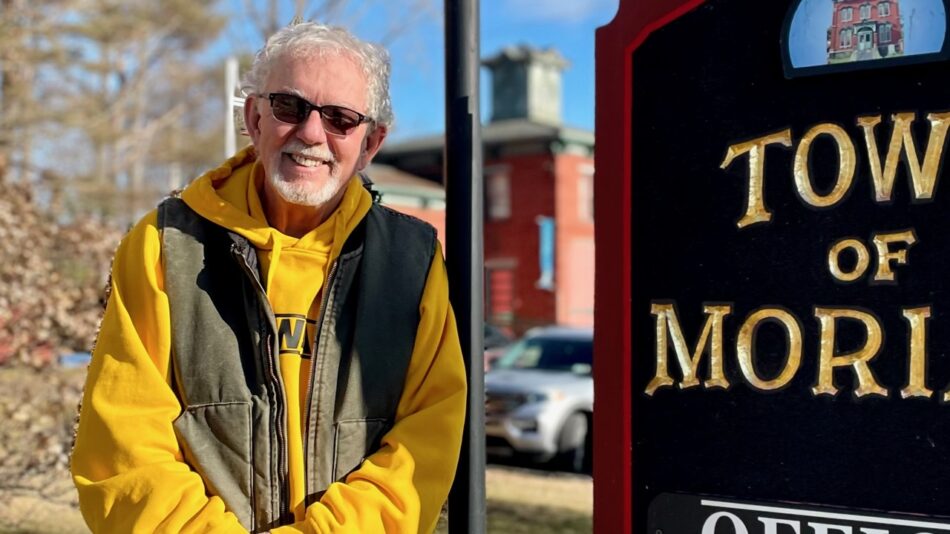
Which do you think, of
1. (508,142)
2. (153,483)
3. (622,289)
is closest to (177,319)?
(153,483)

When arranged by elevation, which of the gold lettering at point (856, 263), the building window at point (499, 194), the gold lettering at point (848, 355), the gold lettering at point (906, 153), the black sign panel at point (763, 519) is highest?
the building window at point (499, 194)

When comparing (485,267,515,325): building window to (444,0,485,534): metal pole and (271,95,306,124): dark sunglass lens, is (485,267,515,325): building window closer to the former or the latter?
(444,0,485,534): metal pole

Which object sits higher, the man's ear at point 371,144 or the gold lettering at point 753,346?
the man's ear at point 371,144

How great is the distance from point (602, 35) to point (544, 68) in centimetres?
2755

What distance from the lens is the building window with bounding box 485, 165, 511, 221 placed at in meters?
26.1

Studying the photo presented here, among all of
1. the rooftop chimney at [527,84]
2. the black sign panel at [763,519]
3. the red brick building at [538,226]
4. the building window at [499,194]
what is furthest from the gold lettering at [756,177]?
the rooftop chimney at [527,84]

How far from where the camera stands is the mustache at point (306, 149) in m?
1.92

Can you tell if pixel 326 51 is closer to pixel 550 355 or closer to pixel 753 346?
pixel 753 346

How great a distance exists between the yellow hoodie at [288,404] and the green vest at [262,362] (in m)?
0.02

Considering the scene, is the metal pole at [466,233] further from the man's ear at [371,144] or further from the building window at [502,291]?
the building window at [502,291]

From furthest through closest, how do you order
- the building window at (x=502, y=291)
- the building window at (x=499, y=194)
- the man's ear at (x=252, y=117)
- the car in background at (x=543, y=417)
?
the building window at (x=499, y=194) → the building window at (x=502, y=291) → the car in background at (x=543, y=417) → the man's ear at (x=252, y=117)

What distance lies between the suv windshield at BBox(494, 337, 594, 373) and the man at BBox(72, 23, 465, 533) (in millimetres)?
8198

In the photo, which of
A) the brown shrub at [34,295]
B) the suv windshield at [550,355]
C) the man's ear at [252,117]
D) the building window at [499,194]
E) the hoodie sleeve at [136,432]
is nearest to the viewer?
the hoodie sleeve at [136,432]

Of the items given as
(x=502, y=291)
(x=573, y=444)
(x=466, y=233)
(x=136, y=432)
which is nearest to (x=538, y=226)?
(x=502, y=291)
